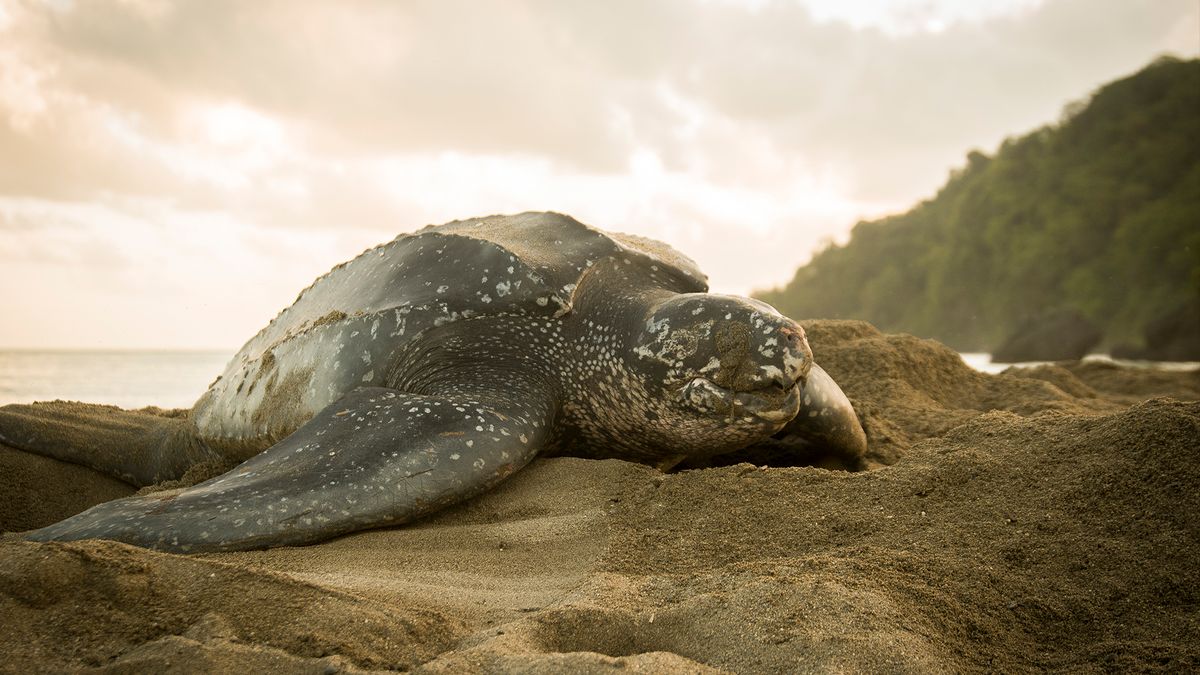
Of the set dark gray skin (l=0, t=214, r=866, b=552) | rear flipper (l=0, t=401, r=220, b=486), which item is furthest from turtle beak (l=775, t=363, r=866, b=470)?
rear flipper (l=0, t=401, r=220, b=486)

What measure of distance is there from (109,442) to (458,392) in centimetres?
204

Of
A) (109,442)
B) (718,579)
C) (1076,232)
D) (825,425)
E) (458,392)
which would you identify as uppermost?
(1076,232)

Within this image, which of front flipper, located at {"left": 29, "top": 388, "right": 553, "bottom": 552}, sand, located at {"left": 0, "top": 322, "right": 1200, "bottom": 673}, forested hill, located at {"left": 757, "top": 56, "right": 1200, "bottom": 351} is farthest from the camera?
forested hill, located at {"left": 757, "top": 56, "right": 1200, "bottom": 351}

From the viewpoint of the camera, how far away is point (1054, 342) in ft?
69.3

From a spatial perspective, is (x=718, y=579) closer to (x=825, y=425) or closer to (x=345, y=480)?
(x=345, y=480)

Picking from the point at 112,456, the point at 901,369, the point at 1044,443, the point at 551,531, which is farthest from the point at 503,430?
the point at 901,369

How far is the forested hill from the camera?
95.1 feet

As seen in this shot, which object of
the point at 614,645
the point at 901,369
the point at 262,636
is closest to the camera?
the point at 262,636

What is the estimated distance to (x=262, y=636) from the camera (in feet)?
4.61

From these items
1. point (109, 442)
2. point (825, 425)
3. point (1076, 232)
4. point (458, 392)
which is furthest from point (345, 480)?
point (1076, 232)

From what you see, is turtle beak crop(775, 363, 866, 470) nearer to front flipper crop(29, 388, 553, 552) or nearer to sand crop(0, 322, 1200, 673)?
sand crop(0, 322, 1200, 673)

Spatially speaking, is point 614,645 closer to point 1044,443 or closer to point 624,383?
point 624,383

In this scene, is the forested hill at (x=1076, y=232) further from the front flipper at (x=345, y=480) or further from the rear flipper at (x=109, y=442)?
the rear flipper at (x=109, y=442)

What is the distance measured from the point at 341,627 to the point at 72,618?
0.47 m
